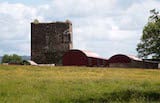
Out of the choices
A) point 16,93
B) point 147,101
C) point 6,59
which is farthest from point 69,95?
point 6,59

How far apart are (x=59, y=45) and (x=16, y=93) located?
5372cm

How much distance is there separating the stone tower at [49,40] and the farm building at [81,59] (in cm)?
906

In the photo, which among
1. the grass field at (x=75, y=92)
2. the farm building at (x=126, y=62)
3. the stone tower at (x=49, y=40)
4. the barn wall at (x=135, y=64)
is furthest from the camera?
the stone tower at (x=49, y=40)

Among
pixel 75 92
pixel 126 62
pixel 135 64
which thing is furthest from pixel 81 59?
pixel 75 92

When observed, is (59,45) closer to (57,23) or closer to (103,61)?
(57,23)

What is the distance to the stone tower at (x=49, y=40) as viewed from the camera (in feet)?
250

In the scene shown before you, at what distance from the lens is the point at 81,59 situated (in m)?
65.4

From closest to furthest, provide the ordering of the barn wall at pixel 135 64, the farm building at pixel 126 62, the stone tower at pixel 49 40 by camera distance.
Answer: the barn wall at pixel 135 64, the farm building at pixel 126 62, the stone tower at pixel 49 40

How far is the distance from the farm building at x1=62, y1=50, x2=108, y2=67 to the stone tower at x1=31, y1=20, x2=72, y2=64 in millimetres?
9057

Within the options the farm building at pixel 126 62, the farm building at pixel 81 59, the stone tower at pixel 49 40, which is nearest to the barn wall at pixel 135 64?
the farm building at pixel 126 62

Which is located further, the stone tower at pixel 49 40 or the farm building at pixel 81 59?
the stone tower at pixel 49 40

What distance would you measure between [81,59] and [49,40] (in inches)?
503

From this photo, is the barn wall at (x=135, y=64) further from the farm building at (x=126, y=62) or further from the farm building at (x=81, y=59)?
the farm building at (x=81, y=59)

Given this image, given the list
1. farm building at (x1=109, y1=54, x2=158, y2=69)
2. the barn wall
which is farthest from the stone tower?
the barn wall
